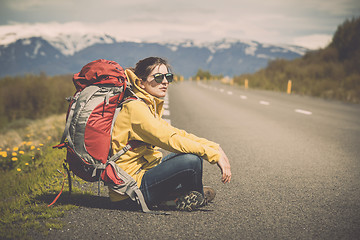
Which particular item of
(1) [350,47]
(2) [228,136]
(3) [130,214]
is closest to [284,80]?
(1) [350,47]

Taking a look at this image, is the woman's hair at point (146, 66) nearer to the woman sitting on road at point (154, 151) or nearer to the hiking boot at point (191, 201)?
the woman sitting on road at point (154, 151)

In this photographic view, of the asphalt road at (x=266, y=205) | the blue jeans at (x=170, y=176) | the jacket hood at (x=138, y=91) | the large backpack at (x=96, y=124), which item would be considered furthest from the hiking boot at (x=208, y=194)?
the jacket hood at (x=138, y=91)

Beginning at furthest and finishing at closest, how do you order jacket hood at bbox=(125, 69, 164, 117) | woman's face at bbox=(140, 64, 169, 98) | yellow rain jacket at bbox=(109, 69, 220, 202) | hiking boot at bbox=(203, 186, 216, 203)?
hiking boot at bbox=(203, 186, 216, 203), woman's face at bbox=(140, 64, 169, 98), jacket hood at bbox=(125, 69, 164, 117), yellow rain jacket at bbox=(109, 69, 220, 202)

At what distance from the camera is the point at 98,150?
2.24 metres

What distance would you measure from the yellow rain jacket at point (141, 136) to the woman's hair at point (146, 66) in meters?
0.12

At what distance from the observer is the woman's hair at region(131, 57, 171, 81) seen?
2635 millimetres

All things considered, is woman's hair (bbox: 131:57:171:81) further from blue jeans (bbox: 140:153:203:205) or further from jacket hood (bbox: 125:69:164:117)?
blue jeans (bbox: 140:153:203:205)

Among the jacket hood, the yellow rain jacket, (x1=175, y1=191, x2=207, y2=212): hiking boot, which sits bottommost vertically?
(x1=175, y1=191, x2=207, y2=212): hiking boot

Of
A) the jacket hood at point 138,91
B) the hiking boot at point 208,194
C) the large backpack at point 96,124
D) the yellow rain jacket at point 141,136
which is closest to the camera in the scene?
the large backpack at point 96,124

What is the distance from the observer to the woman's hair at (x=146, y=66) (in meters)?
2.63

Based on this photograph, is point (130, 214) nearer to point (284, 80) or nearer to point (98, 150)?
point (98, 150)

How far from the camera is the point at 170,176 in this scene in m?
2.52

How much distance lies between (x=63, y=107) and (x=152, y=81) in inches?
723

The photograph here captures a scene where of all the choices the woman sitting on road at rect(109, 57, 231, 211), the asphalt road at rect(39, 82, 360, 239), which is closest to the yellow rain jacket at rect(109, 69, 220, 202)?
the woman sitting on road at rect(109, 57, 231, 211)
